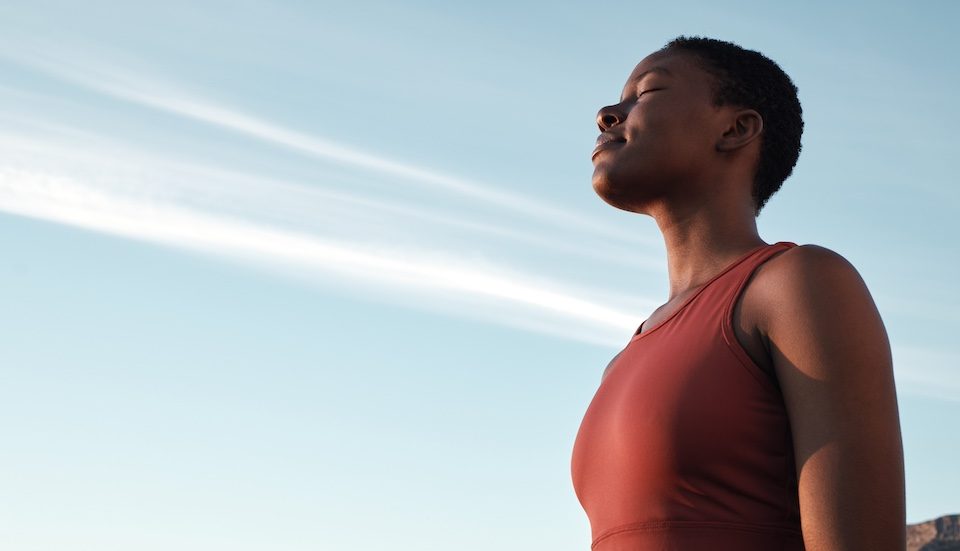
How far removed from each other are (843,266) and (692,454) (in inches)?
26.7

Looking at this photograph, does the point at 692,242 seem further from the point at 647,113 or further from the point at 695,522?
the point at 695,522

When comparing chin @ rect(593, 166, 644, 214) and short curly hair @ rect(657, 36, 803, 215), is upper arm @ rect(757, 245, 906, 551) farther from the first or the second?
short curly hair @ rect(657, 36, 803, 215)

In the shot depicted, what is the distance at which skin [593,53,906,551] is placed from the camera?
9.43 ft

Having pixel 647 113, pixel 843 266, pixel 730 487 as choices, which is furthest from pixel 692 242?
pixel 730 487

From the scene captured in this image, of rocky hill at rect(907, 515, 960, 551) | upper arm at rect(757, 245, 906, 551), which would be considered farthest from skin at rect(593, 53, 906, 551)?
rocky hill at rect(907, 515, 960, 551)

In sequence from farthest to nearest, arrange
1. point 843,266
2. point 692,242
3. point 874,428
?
1. point 692,242
2. point 843,266
3. point 874,428

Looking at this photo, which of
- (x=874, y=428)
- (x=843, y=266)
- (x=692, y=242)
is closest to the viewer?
(x=874, y=428)

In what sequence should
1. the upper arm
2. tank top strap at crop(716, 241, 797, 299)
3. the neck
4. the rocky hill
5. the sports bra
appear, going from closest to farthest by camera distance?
the upper arm → the sports bra → tank top strap at crop(716, 241, 797, 299) → the neck → the rocky hill

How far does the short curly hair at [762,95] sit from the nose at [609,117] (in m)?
0.35

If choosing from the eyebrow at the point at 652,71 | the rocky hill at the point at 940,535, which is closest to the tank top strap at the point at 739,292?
the eyebrow at the point at 652,71

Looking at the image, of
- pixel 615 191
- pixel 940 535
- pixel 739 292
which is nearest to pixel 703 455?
pixel 739 292

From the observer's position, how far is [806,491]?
2.93 meters

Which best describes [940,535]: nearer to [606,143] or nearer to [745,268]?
[606,143]

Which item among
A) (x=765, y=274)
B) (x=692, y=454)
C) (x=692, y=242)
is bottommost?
(x=692, y=454)
